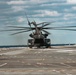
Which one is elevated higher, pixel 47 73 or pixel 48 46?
pixel 47 73

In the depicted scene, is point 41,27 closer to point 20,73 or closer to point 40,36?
point 40,36

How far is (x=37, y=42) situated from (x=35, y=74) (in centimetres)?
7168

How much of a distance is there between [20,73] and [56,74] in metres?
2.43

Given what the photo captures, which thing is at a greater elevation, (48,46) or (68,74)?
(68,74)

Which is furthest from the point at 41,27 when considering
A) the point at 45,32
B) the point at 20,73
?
the point at 20,73

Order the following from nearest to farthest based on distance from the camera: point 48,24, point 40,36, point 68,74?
point 68,74 → point 40,36 → point 48,24

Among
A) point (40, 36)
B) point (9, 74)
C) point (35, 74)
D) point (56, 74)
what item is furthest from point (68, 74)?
point (40, 36)

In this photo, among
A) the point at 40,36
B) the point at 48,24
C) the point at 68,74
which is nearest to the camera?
the point at 68,74

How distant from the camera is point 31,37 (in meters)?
96.5

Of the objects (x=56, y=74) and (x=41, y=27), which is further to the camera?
(x=41, y=27)

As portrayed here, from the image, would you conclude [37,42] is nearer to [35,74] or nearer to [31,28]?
[31,28]

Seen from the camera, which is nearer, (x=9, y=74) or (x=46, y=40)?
(x=9, y=74)

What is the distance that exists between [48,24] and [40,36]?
7437 millimetres

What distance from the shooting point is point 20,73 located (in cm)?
2191
